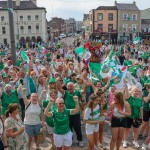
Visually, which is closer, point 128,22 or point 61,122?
point 61,122

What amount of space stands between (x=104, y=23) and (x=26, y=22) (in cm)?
1717

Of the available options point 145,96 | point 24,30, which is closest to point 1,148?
point 145,96

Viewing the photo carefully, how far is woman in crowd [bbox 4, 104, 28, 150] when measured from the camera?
498cm

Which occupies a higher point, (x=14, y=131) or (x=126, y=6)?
(x=126, y=6)

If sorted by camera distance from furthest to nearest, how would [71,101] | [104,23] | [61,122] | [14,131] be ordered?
[104,23], [71,101], [61,122], [14,131]

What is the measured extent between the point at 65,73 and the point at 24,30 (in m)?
53.3

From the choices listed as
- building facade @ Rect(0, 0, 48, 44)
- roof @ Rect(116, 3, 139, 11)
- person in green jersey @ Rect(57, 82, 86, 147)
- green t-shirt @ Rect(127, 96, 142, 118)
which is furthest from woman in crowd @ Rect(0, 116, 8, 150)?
building facade @ Rect(0, 0, 48, 44)

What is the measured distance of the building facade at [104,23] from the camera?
56.2 m

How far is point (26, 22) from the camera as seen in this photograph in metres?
60.7

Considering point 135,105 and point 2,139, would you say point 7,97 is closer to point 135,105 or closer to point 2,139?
point 2,139

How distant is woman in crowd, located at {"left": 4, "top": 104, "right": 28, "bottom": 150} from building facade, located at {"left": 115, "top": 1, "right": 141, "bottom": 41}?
2042 inches

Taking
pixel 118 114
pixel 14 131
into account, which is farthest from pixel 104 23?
pixel 14 131

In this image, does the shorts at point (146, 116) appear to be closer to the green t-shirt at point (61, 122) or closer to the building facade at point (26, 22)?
the green t-shirt at point (61, 122)

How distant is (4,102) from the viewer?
22.6 ft
